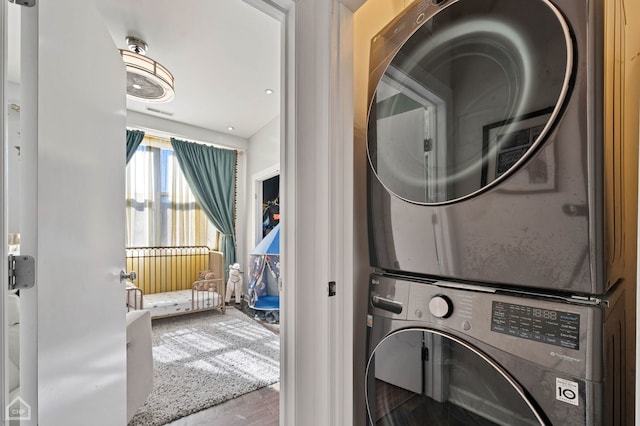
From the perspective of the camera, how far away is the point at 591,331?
1.65ft

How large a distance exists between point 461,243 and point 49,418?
1.34 m

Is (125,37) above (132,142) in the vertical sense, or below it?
above

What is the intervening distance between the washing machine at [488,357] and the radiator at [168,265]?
3579 mm

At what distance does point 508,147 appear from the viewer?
2.00ft

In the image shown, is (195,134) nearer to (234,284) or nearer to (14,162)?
(234,284)

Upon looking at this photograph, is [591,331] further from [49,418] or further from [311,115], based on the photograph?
[49,418]

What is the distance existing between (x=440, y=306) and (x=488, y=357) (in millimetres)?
142

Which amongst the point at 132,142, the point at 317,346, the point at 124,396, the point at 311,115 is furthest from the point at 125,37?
the point at 317,346

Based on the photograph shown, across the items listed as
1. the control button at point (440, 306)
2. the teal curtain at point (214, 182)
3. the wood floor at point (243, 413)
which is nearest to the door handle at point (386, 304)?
the control button at point (440, 306)

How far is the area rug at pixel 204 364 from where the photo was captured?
5.93ft

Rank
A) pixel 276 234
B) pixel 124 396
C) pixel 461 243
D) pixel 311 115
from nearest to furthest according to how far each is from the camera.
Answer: pixel 461 243 → pixel 311 115 → pixel 124 396 → pixel 276 234

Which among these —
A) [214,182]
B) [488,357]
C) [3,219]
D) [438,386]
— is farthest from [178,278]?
[488,357]

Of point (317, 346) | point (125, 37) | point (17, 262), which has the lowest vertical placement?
point (317, 346)

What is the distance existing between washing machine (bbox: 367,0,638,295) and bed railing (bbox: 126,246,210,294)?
13.3 ft
